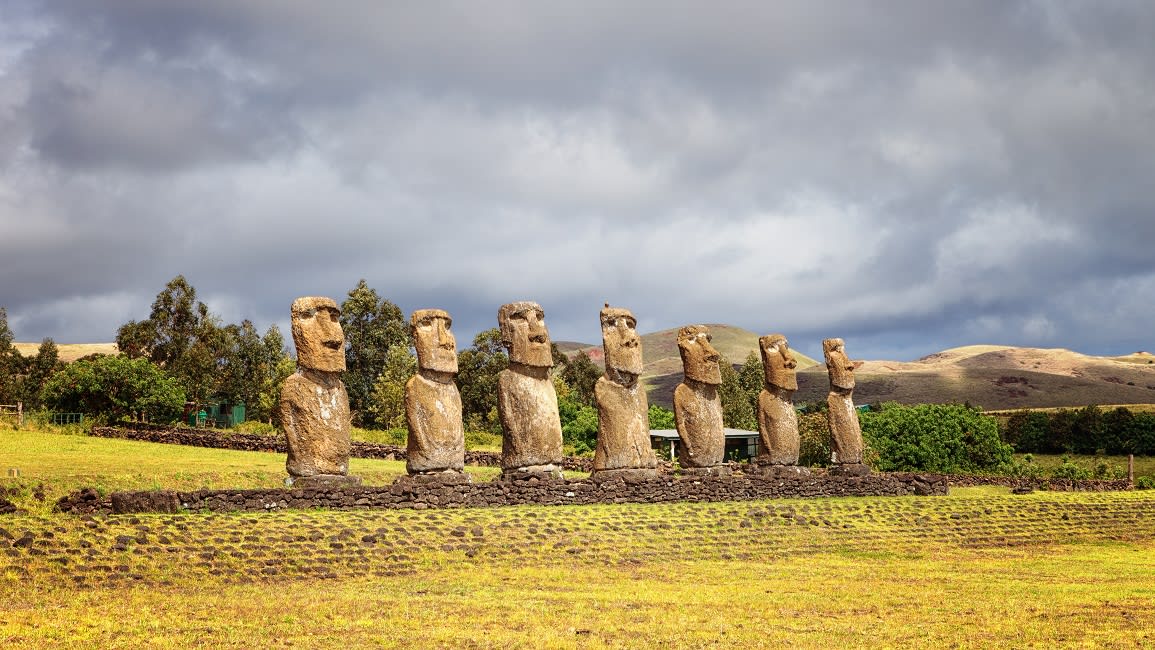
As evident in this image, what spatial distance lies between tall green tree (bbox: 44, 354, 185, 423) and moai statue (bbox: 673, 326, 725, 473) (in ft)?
98.9

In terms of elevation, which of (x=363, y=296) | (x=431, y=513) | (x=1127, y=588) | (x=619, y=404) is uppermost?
(x=363, y=296)

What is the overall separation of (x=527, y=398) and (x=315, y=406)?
15.3 ft

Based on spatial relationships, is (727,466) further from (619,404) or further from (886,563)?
(886,563)

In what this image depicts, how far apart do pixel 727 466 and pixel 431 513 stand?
10339 mm

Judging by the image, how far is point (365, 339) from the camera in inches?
2594

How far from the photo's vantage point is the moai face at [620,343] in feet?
82.8

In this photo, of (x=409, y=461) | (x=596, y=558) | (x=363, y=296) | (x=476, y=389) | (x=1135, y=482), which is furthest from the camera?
(x=363, y=296)

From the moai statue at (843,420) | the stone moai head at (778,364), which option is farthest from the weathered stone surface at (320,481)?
the moai statue at (843,420)

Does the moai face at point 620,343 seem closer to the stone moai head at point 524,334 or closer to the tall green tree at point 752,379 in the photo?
the stone moai head at point 524,334

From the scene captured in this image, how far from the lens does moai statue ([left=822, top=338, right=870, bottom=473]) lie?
30750 millimetres

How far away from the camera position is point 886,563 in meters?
20.6

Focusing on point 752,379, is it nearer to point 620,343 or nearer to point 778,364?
point 778,364

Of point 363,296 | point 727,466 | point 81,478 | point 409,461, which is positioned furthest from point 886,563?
point 363,296

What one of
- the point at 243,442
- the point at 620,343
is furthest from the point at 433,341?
the point at 243,442
